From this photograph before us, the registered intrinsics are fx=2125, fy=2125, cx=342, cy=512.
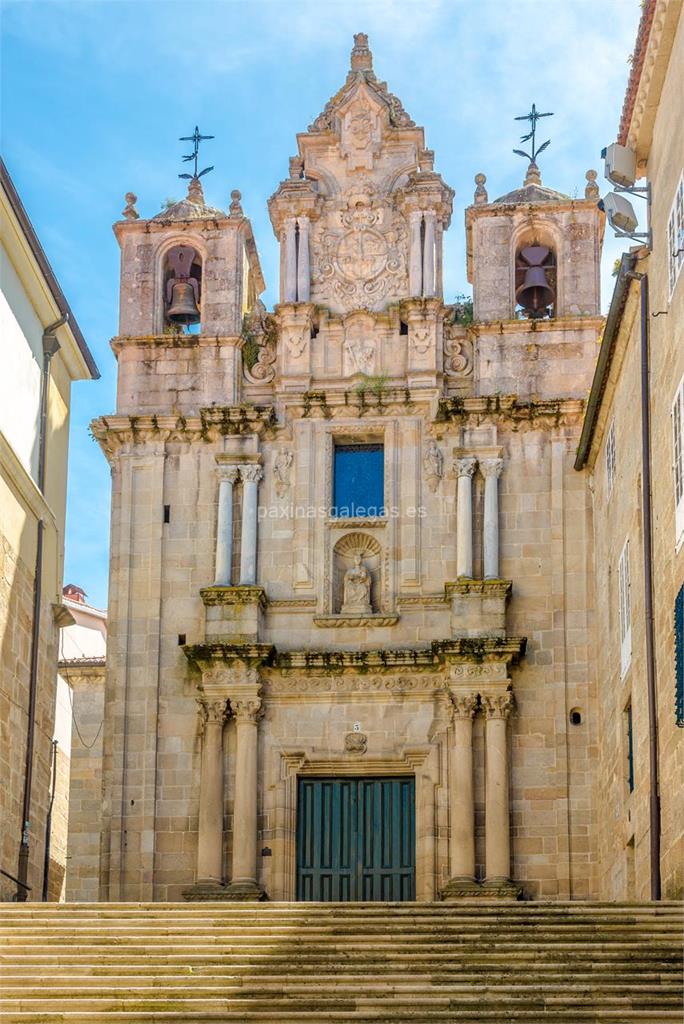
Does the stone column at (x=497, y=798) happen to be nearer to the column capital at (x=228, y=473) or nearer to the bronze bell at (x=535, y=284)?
the column capital at (x=228, y=473)

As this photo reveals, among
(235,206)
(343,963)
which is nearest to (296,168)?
(235,206)

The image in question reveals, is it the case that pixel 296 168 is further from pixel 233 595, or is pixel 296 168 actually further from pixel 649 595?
pixel 649 595

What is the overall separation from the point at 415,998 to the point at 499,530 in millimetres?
12898

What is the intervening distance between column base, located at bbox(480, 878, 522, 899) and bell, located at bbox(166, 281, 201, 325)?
10.1 meters

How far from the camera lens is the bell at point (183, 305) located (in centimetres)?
3316

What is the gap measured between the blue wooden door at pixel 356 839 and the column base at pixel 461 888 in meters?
0.84

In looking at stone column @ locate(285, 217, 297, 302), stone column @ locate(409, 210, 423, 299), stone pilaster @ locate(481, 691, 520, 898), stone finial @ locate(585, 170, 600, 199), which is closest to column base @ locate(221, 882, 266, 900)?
stone pilaster @ locate(481, 691, 520, 898)

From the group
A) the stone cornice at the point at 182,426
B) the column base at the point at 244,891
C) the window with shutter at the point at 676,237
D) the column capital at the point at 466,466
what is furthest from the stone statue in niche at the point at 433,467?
the window with shutter at the point at 676,237

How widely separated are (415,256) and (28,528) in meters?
7.89

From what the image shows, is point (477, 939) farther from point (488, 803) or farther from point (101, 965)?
point (488, 803)

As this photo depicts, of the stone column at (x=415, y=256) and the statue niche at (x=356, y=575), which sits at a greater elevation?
the stone column at (x=415, y=256)

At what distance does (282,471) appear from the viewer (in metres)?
32.0

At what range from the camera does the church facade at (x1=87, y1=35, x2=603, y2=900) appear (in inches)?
1185

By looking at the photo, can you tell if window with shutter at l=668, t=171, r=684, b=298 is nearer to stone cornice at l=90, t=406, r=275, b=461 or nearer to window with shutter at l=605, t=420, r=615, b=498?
window with shutter at l=605, t=420, r=615, b=498
